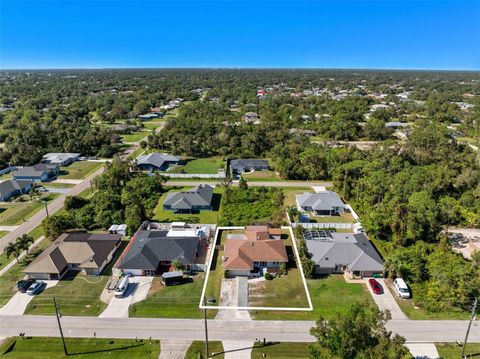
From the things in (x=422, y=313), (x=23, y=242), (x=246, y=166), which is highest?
(x=246, y=166)

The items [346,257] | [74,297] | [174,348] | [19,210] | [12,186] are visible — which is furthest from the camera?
[12,186]

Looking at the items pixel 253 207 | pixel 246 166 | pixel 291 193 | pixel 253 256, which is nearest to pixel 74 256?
pixel 253 256

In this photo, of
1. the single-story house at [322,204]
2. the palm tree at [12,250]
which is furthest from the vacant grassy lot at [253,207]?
the palm tree at [12,250]

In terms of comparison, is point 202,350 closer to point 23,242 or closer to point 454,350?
point 454,350

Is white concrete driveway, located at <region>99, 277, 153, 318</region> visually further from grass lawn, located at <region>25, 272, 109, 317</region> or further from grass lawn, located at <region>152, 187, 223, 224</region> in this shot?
grass lawn, located at <region>152, 187, 223, 224</region>

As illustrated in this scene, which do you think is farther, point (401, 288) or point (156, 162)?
point (156, 162)

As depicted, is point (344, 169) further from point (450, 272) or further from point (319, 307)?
point (319, 307)

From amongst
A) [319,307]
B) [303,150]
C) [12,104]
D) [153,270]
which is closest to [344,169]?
[303,150]
